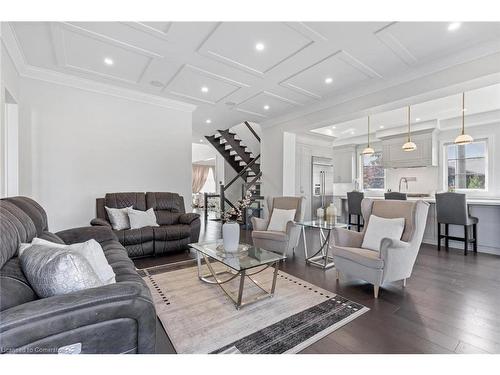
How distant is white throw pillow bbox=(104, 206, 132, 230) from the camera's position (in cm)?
365

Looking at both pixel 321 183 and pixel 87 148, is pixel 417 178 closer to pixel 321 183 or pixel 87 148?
pixel 321 183

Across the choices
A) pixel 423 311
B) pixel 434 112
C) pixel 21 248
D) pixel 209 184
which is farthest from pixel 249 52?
pixel 209 184

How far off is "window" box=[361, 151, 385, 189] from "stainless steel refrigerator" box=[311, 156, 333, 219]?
48.2 inches

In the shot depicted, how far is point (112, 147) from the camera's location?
4445mm

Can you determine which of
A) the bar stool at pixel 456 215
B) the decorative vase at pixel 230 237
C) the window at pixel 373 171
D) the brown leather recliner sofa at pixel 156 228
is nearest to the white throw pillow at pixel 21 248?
the decorative vase at pixel 230 237

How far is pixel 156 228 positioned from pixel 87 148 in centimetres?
200

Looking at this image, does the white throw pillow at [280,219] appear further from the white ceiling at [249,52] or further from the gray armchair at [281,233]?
the white ceiling at [249,52]

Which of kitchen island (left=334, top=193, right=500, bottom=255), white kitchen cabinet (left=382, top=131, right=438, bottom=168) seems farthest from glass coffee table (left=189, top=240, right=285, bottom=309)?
white kitchen cabinet (left=382, top=131, right=438, bottom=168)

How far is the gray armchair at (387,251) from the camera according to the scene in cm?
237

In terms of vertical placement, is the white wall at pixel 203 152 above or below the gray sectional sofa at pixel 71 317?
above

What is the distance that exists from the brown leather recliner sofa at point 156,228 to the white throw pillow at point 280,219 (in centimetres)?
126

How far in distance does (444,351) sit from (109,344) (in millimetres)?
2044
